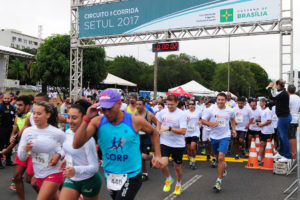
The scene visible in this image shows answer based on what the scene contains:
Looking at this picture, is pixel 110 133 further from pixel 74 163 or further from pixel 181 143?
pixel 181 143

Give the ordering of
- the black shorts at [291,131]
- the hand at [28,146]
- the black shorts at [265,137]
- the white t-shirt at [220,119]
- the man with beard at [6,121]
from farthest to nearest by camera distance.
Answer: the black shorts at [265,137], the man with beard at [6,121], the black shorts at [291,131], the white t-shirt at [220,119], the hand at [28,146]

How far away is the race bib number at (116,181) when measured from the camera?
11.3 ft

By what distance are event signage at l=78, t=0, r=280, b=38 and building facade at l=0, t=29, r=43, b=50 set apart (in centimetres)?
8813

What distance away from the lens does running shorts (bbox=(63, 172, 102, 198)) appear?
145 inches

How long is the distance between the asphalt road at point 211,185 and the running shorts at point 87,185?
2.48 meters

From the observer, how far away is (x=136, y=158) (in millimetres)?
3545

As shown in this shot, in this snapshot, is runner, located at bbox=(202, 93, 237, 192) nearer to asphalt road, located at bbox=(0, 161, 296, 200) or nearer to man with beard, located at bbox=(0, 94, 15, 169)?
asphalt road, located at bbox=(0, 161, 296, 200)

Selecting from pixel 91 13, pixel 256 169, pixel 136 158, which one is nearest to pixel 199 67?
pixel 91 13

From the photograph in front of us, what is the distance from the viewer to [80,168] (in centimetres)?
364

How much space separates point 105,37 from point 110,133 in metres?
18.1

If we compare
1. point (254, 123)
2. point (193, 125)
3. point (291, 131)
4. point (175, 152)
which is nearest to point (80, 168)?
point (175, 152)

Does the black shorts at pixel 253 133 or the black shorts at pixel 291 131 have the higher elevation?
the black shorts at pixel 291 131

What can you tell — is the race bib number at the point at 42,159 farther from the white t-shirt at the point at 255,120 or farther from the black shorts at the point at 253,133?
the black shorts at the point at 253,133

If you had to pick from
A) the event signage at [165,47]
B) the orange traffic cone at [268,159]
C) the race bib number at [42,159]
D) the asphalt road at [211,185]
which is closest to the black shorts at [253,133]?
the orange traffic cone at [268,159]
